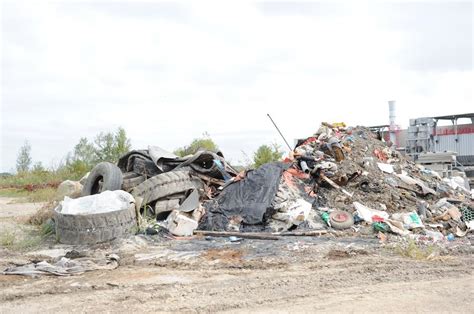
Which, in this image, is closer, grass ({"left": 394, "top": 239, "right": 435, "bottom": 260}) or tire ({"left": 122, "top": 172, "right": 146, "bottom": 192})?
grass ({"left": 394, "top": 239, "right": 435, "bottom": 260})

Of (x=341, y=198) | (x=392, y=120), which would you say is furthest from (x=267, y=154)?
(x=341, y=198)

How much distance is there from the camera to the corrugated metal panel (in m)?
17.6

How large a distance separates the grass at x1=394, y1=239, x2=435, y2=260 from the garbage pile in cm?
130

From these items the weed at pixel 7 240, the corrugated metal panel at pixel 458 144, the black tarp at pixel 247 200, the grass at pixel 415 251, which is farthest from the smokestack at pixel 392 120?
the weed at pixel 7 240

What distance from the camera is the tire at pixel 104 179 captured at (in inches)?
378

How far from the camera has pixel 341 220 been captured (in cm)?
898

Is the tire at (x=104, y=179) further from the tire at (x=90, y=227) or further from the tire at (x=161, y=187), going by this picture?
the tire at (x=90, y=227)

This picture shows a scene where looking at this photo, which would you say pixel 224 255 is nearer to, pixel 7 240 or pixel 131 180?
pixel 7 240

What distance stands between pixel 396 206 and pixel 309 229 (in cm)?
244

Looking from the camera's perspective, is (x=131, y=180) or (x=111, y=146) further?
(x=111, y=146)

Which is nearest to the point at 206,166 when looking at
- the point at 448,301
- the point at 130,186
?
the point at 130,186

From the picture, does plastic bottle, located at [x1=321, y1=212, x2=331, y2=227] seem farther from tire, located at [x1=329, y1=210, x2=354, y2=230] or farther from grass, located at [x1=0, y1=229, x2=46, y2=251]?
grass, located at [x1=0, y1=229, x2=46, y2=251]

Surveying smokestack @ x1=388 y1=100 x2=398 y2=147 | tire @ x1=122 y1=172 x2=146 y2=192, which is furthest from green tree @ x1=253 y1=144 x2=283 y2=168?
tire @ x1=122 y1=172 x2=146 y2=192

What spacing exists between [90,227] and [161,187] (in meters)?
2.18
